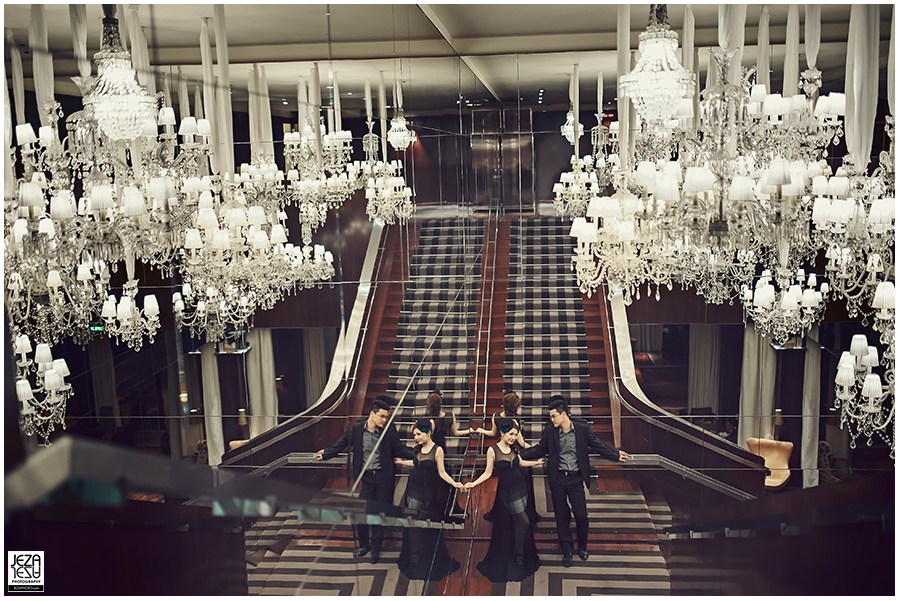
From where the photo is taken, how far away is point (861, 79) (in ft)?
13.4

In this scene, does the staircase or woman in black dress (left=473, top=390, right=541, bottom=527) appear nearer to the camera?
woman in black dress (left=473, top=390, right=541, bottom=527)

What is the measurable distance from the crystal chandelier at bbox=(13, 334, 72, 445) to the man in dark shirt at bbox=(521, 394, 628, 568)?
11.4 feet

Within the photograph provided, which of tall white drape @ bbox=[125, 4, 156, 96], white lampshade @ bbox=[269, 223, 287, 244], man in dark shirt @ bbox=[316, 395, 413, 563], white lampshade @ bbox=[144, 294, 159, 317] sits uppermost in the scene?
tall white drape @ bbox=[125, 4, 156, 96]

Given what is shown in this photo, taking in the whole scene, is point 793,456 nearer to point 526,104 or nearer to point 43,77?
point 526,104

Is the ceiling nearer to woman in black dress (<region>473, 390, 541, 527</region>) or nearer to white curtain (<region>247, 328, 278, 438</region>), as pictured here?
white curtain (<region>247, 328, 278, 438</region>)

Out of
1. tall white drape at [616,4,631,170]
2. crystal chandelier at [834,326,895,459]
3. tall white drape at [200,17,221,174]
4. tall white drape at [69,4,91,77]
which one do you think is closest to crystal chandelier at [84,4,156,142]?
tall white drape at [69,4,91,77]

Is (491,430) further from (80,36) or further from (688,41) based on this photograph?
(80,36)

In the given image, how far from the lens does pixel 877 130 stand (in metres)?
4.80

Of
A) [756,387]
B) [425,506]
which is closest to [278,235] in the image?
[425,506]

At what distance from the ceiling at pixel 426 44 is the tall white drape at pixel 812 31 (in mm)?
55

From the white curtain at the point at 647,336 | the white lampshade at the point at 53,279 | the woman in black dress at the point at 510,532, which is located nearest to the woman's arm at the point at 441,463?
the woman in black dress at the point at 510,532

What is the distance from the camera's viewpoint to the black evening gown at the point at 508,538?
200 inches

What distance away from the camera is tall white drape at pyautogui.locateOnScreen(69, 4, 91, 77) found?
3.54m

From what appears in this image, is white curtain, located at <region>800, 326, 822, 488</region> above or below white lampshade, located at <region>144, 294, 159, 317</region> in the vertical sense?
below
